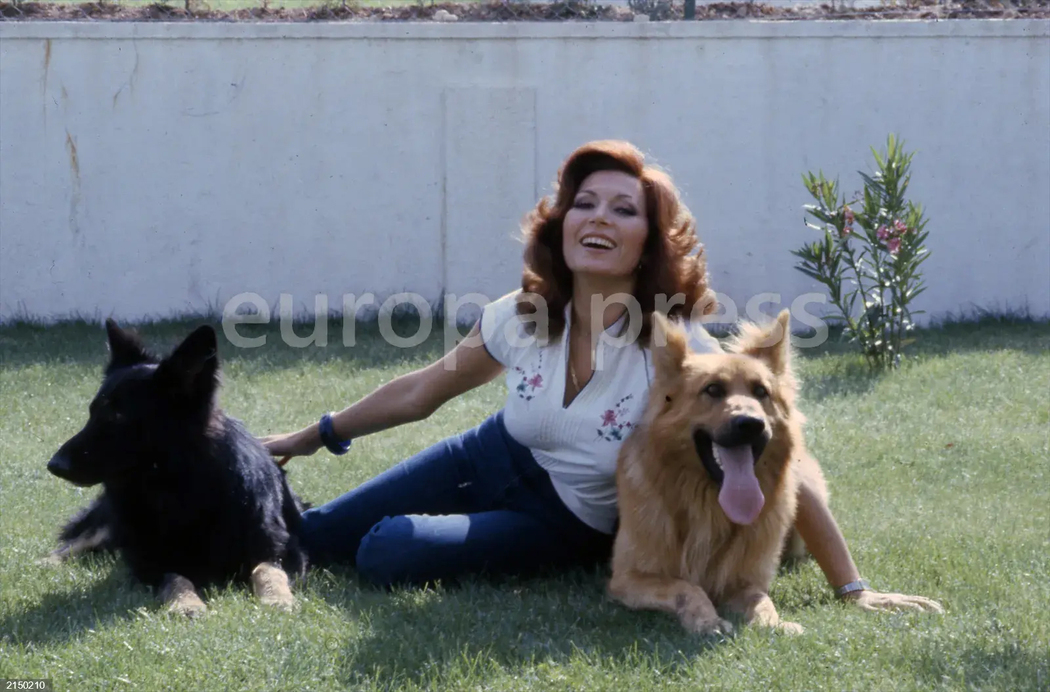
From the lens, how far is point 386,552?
432 centimetres

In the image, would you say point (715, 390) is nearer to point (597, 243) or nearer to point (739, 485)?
point (739, 485)

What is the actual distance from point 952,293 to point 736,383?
6.84 m

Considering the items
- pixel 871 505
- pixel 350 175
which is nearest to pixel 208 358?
pixel 871 505

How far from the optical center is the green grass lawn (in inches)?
131

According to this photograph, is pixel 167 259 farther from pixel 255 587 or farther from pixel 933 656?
pixel 933 656

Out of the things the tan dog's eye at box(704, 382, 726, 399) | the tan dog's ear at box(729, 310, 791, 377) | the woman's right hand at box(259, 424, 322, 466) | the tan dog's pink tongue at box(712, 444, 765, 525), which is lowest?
the woman's right hand at box(259, 424, 322, 466)

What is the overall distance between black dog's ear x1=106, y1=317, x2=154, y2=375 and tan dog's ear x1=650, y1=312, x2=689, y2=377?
197 cm

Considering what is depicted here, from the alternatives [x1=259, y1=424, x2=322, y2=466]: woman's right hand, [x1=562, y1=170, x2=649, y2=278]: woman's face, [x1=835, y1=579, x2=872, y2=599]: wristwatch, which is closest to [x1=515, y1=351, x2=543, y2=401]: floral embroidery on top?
[x1=562, y1=170, x2=649, y2=278]: woman's face

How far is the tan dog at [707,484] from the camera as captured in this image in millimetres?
3805

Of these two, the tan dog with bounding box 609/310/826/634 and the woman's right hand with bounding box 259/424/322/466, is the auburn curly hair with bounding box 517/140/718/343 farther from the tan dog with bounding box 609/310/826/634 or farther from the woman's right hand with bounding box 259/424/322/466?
the woman's right hand with bounding box 259/424/322/466

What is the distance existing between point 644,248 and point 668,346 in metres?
0.57

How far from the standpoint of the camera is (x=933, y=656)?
3.38 metres

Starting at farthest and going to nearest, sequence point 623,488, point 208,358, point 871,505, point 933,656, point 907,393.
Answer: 1. point 907,393
2. point 871,505
3. point 208,358
4. point 623,488
5. point 933,656

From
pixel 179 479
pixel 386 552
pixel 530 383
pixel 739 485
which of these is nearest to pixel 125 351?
pixel 179 479
